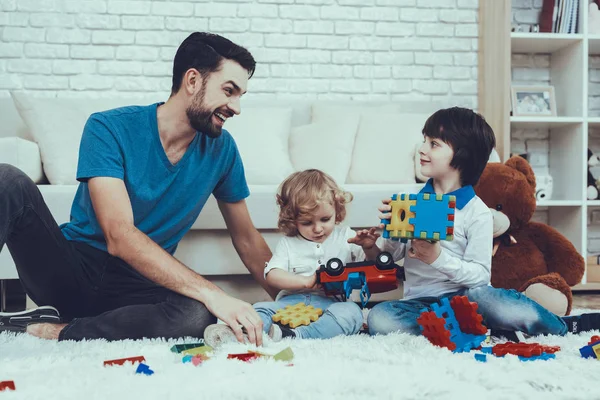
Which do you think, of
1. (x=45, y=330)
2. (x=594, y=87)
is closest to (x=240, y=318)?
(x=45, y=330)

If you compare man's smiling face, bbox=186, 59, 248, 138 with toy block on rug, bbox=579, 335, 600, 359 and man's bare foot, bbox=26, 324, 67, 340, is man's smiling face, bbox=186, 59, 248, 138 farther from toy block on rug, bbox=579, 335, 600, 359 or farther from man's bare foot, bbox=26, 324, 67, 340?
toy block on rug, bbox=579, 335, 600, 359

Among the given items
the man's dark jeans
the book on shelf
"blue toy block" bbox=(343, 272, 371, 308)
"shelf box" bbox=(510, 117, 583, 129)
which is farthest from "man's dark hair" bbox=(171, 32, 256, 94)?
the book on shelf

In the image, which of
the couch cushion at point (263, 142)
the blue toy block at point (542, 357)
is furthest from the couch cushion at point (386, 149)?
the blue toy block at point (542, 357)

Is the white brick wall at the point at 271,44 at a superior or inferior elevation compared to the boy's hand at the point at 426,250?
superior

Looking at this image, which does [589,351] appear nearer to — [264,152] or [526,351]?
[526,351]

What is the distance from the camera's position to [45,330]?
4.87 feet

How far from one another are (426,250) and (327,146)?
126 centimetres

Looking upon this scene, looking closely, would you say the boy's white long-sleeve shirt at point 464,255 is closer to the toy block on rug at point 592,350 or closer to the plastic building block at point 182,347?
the toy block on rug at point 592,350

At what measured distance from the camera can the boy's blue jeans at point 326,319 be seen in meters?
1.51

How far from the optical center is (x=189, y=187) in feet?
5.38

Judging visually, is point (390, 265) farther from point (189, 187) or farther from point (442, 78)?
point (442, 78)

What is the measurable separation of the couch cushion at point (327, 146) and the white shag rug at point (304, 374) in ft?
4.22

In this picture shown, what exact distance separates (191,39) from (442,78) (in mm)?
1859

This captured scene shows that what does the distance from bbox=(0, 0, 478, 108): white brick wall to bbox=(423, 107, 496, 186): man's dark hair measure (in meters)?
1.48
